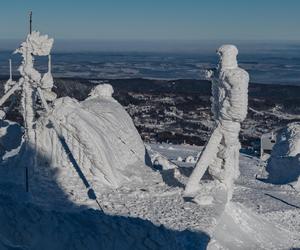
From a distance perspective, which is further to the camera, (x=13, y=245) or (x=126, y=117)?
(x=126, y=117)

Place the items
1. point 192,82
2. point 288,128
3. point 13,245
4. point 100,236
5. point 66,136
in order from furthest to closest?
point 192,82, point 288,128, point 66,136, point 13,245, point 100,236

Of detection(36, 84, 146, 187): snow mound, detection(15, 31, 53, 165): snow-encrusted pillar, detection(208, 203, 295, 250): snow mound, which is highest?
detection(15, 31, 53, 165): snow-encrusted pillar

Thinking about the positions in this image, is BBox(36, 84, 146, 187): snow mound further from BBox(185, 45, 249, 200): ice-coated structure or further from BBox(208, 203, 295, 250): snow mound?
BBox(208, 203, 295, 250): snow mound

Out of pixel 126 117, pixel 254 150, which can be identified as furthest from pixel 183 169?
pixel 254 150

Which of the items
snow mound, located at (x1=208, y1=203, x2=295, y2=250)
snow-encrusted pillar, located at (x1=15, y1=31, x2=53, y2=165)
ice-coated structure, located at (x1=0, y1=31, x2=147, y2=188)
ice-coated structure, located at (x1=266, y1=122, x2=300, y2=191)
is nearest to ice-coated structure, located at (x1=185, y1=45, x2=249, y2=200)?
snow mound, located at (x1=208, y1=203, x2=295, y2=250)

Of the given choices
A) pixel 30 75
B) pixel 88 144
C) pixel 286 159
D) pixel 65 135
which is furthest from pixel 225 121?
pixel 286 159

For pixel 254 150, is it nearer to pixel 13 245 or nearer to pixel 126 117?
pixel 126 117

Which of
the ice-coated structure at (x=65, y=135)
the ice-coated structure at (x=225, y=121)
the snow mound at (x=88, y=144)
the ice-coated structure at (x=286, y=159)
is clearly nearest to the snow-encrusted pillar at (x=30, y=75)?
the ice-coated structure at (x=65, y=135)
